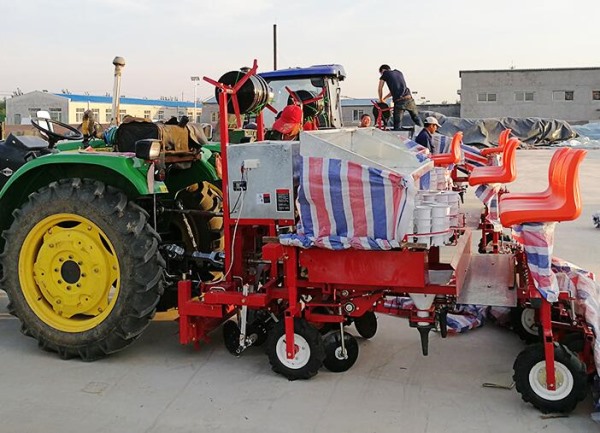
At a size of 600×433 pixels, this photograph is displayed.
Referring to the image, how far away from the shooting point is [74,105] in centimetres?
4353

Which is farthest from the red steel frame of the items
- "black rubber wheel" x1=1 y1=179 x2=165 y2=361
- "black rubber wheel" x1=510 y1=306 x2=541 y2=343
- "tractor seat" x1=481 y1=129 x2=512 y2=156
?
"tractor seat" x1=481 y1=129 x2=512 y2=156

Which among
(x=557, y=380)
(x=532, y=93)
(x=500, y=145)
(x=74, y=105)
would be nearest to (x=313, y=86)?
(x=500, y=145)

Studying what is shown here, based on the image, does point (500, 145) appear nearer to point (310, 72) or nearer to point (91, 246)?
point (310, 72)

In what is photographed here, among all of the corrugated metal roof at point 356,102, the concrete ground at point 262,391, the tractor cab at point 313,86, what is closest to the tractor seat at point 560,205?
the concrete ground at point 262,391

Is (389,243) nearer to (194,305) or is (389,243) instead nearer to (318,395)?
(318,395)

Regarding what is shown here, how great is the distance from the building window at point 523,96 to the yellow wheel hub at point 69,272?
37.6 m

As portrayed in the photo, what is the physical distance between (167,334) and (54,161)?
148cm

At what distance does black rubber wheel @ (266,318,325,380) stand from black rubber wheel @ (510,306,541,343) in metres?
1.46

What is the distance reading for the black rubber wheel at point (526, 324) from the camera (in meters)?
4.34

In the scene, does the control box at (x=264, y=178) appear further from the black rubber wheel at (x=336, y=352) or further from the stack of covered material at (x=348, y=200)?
the black rubber wheel at (x=336, y=352)

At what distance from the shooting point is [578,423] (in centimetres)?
325

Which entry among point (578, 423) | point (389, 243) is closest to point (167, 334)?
point (389, 243)

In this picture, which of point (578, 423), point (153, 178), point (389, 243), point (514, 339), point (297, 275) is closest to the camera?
point (578, 423)

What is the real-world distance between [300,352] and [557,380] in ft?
4.56
